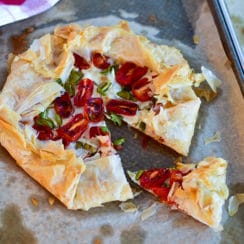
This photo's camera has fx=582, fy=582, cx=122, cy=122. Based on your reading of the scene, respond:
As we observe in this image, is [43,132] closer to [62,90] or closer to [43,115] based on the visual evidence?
[43,115]

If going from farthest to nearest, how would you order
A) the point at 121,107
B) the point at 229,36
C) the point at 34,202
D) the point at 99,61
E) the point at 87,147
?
the point at 229,36, the point at 99,61, the point at 121,107, the point at 87,147, the point at 34,202

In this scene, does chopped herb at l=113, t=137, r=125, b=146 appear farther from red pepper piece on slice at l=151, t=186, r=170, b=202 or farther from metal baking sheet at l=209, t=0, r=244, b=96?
metal baking sheet at l=209, t=0, r=244, b=96

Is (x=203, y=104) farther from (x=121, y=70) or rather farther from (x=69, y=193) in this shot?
(x=69, y=193)

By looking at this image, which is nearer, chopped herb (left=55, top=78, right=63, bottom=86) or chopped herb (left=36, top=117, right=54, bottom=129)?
chopped herb (left=36, top=117, right=54, bottom=129)

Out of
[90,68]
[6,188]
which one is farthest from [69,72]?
[6,188]

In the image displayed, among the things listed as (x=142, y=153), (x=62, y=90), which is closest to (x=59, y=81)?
(x=62, y=90)

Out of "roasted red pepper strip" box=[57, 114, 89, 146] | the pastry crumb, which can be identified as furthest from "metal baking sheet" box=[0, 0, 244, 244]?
"roasted red pepper strip" box=[57, 114, 89, 146]
